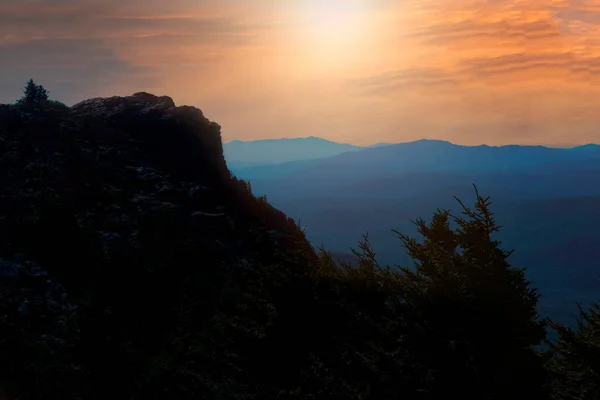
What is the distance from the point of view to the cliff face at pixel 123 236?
980 centimetres

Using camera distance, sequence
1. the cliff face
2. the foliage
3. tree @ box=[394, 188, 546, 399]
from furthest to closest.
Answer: tree @ box=[394, 188, 546, 399] < the cliff face < the foliage

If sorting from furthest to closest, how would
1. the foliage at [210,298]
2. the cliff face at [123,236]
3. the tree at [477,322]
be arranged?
the tree at [477,322] → the cliff face at [123,236] → the foliage at [210,298]

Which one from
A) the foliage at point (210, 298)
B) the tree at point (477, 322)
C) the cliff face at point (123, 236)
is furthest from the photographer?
the tree at point (477, 322)

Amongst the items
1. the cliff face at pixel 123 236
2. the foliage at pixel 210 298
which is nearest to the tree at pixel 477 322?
the foliage at pixel 210 298

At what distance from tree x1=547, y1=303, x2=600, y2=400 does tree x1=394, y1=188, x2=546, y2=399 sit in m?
0.47

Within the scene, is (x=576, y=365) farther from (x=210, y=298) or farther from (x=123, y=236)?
(x=123, y=236)

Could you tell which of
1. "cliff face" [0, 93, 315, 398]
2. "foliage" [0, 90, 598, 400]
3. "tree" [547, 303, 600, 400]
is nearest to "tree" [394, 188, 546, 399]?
"foliage" [0, 90, 598, 400]

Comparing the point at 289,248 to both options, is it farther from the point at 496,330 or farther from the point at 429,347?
the point at 496,330

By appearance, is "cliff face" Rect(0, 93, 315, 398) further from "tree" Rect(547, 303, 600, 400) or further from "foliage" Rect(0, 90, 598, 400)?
"tree" Rect(547, 303, 600, 400)

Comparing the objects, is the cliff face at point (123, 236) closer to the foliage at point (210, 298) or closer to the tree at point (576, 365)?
the foliage at point (210, 298)

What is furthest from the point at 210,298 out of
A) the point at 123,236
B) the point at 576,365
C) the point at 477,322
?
the point at 576,365

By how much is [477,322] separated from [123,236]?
848 cm

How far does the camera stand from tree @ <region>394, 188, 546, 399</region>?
1055 cm

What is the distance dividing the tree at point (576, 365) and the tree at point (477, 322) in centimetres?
47
